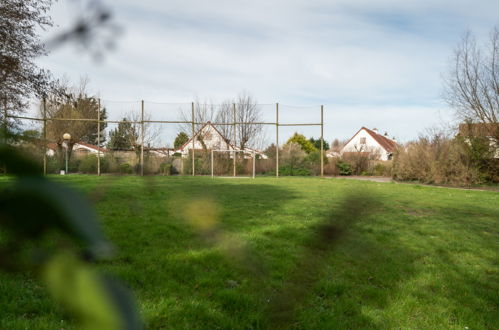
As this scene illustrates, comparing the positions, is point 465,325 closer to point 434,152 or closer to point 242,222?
Result: point 242,222

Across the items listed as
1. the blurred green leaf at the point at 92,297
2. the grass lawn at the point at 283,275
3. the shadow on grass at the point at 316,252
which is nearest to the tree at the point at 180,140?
the grass lawn at the point at 283,275

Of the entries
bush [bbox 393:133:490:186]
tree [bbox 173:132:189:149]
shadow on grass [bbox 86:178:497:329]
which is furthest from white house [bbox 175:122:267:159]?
shadow on grass [bbox 86:178:497:329]

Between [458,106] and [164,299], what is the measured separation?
17900 millimetres

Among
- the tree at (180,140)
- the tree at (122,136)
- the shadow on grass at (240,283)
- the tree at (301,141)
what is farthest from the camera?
the tree at (301,141)

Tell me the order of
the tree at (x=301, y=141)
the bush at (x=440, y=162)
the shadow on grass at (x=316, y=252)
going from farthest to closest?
the tree at (x=301, y=141)
the bush at (x=440, y=162)
the shadow on grass at (x=316, y=252)

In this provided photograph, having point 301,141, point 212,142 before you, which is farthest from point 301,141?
point 212,142

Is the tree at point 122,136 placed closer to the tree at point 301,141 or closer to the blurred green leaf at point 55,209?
the blurred green leaf at point 55,209

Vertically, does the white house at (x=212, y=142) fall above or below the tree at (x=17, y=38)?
above

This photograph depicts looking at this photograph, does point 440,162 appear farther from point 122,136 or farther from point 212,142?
point 122,136

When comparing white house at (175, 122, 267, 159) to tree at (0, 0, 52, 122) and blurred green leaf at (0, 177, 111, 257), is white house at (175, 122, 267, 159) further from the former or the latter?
blurred green leaf at (0, 177, 111, 257)

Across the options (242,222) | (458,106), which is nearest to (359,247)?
(242,222)

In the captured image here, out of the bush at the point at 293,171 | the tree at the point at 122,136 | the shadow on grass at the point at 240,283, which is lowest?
the shadow on grass at the point at 240,283

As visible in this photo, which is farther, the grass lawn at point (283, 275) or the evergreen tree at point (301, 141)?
the evergreen tree at point (301, 141)

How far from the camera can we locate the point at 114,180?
1.07 feet
